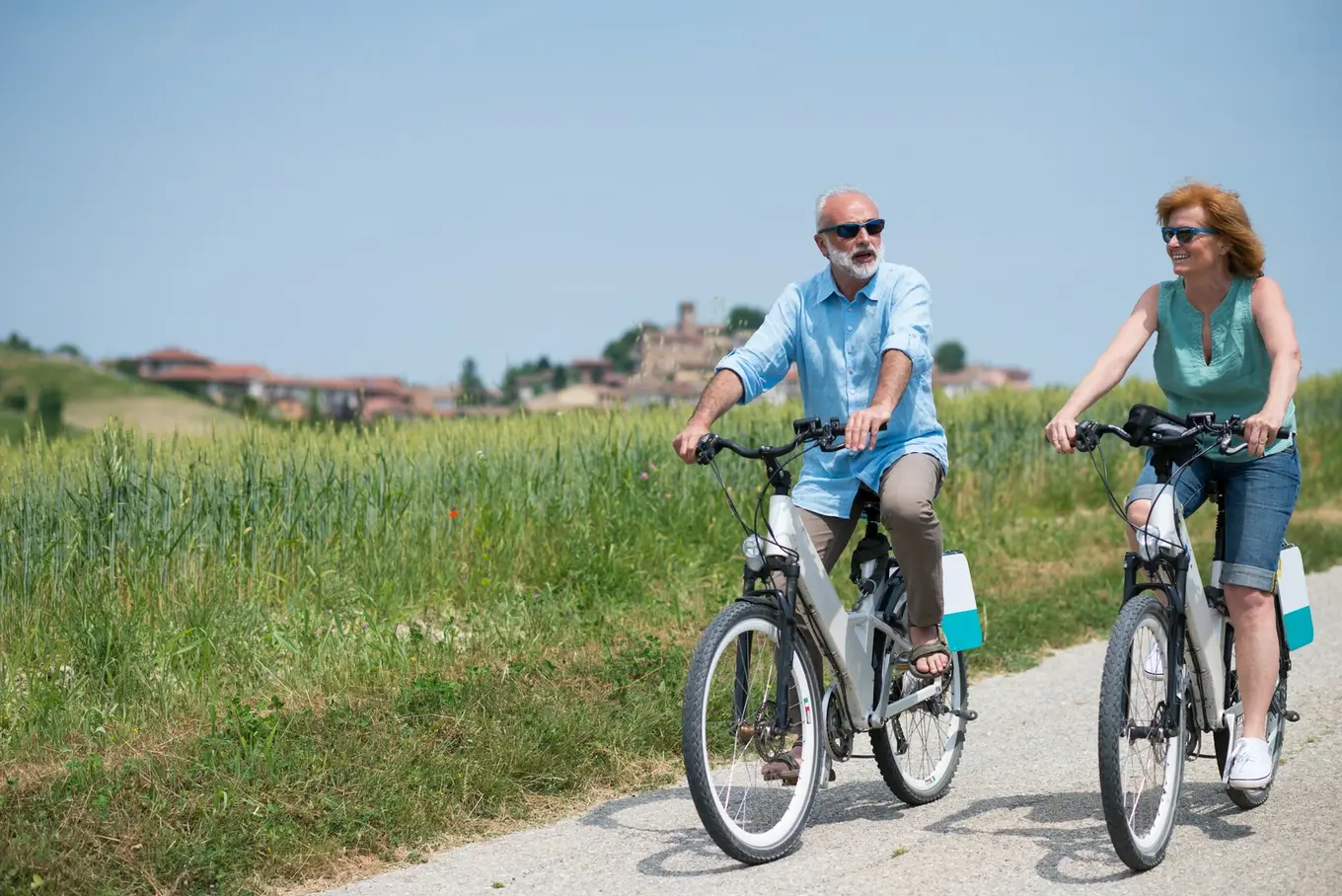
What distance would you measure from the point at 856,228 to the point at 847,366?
50cm

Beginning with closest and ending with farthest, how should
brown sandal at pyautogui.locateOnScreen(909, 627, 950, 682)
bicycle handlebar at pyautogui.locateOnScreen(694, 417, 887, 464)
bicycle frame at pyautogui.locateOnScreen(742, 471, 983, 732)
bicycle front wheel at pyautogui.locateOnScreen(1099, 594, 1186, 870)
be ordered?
bicycle front wheel at pyautogui.locateOnScreen(1099, 594, 1186, 870), bicycle handlebar at pyautogui.locateOnScreen(694, 417, 887, 464), bicycle frame at pyautogui.locateOnScreen(742, 471, 983, 732), brown sandal at pyautogui.locateOnScreen(909, 627, 950, 682)

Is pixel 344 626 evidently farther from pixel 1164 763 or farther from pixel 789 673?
pixel 1164 763

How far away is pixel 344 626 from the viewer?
25.5ft

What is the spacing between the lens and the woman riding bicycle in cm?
A: 513

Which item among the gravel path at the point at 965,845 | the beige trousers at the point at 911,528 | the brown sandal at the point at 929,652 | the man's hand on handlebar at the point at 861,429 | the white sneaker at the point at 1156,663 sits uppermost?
the man's hand on handlebar at the point at 861,429

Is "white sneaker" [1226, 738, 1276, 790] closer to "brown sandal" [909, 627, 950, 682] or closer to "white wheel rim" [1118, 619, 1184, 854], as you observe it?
"white wheel rim" [1118, 619, 1184, 854]

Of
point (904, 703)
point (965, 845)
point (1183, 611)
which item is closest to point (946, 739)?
point (904, 703)

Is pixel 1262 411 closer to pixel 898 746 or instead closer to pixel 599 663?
pixel 898 746

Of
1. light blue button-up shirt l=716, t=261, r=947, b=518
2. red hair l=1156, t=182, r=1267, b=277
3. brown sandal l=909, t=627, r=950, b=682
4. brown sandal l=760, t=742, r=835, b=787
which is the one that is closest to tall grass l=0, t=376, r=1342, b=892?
brown sandal l=760, t=742, r=835, b=787

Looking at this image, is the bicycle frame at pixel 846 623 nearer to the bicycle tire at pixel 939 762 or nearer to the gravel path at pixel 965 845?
the bicycle tire at pixel 939 762

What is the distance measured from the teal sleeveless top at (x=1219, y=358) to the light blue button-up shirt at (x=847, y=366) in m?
0.85

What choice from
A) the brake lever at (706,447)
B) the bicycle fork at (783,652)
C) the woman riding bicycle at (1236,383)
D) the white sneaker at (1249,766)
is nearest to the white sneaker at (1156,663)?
the woman riding bicycle at (1236,383)

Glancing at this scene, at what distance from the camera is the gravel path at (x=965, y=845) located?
182 inches

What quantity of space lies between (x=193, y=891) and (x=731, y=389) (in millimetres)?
2423
